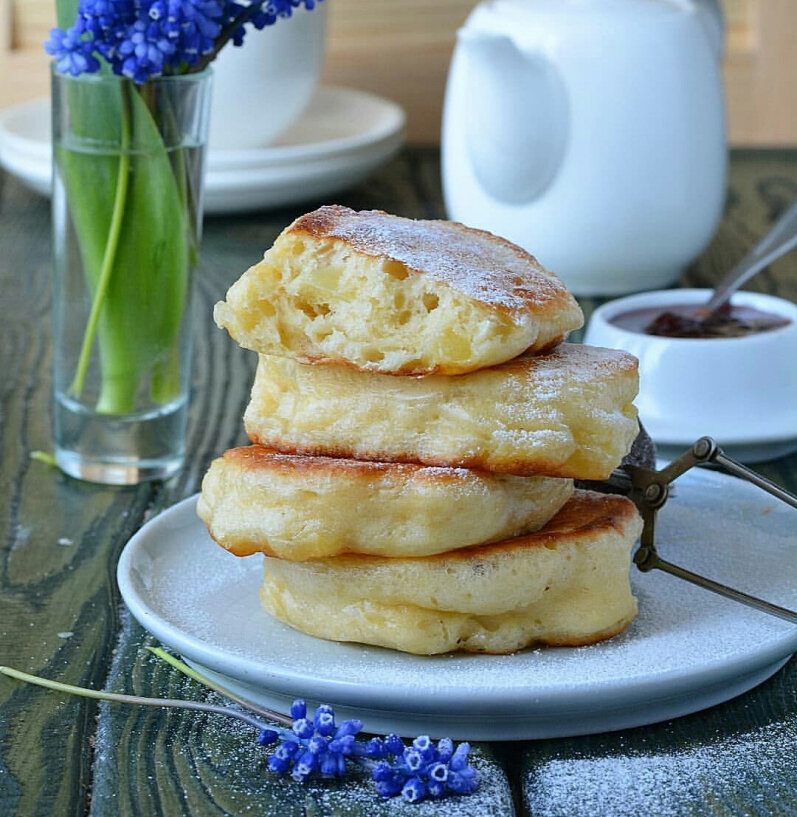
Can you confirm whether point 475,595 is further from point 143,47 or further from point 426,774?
point 143,47

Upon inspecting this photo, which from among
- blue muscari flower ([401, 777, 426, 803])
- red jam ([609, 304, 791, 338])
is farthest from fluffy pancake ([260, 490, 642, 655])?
red jam ([609, 304, 791, 338])

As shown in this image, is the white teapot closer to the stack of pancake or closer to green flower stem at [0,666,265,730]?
the stack of pancake

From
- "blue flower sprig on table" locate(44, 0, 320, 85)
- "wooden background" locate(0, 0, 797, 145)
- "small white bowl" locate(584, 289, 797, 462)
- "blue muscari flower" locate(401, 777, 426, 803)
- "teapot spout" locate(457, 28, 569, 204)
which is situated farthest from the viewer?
"wooden background" locate(0, 0, 797, 145)

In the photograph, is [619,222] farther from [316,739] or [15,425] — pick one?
[316,739]

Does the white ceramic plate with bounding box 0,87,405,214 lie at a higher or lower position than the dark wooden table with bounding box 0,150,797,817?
lower

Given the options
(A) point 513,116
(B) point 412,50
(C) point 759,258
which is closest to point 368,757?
(C) point 759,258
